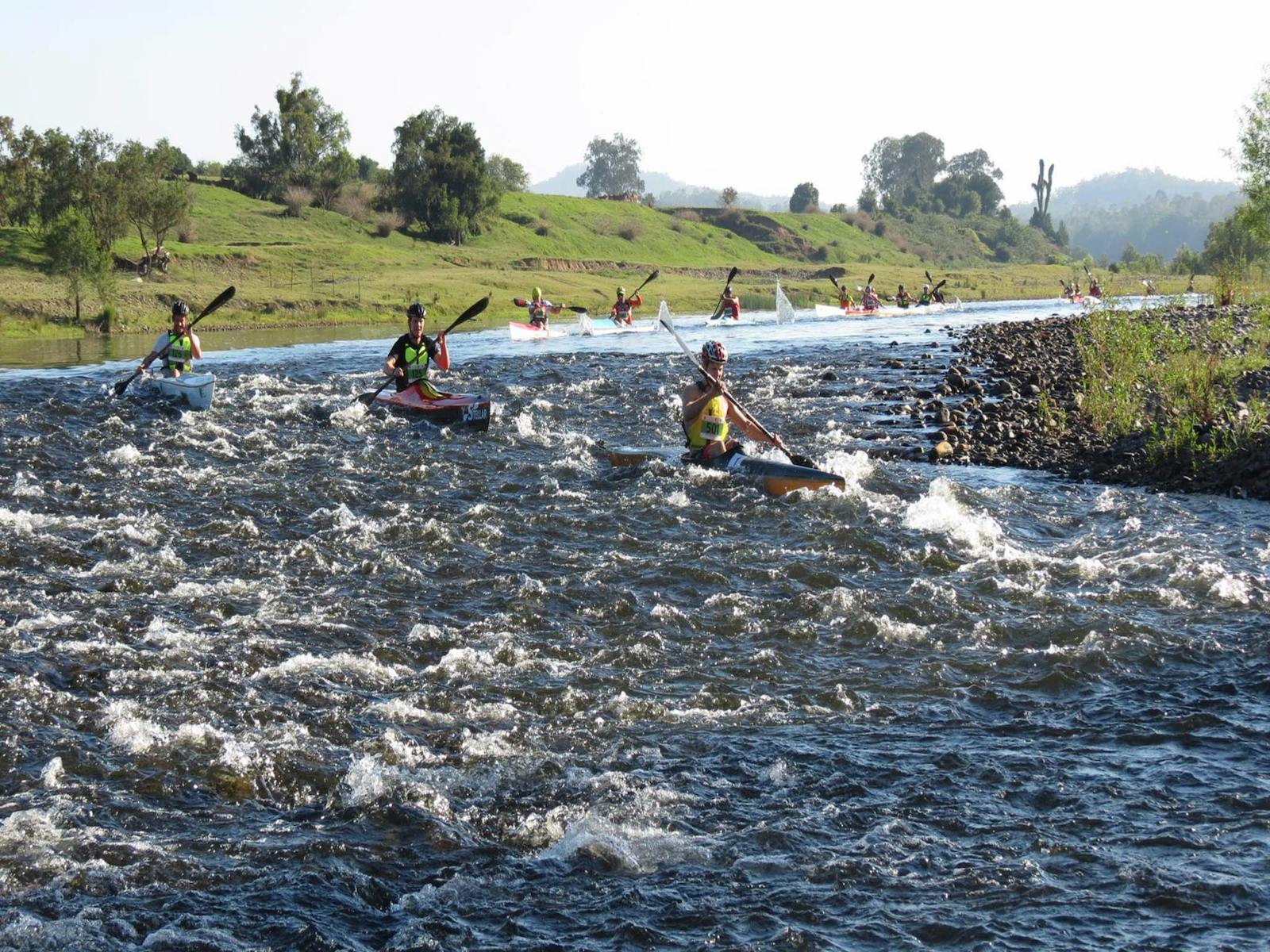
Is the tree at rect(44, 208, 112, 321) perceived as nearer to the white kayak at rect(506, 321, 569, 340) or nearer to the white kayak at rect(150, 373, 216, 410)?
the white kayak at rect(506, 321, 569, 340)

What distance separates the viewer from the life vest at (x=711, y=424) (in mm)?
17891

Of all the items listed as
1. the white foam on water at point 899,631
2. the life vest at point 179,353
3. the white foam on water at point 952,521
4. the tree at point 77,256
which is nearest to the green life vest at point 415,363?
the life vest at point 179,353

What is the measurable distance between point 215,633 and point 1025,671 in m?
7.11

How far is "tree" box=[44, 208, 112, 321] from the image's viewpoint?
155 ft

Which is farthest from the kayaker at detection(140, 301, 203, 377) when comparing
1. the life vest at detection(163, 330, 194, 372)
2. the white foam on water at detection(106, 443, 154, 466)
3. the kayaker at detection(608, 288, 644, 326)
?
the kayaker at detection(608, 288, 644, 326)

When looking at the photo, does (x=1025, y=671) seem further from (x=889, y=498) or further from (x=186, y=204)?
(x=186, y=204)

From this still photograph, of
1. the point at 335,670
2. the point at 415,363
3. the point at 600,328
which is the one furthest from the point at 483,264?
the point at 335,670

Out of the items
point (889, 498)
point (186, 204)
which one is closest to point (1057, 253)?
point (186, 204)

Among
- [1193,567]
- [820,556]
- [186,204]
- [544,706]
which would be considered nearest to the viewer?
[544,706]

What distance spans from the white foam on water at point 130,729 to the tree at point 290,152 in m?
88.7

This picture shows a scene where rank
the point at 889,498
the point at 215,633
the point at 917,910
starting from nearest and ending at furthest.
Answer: the point at 917,910 → the point at 215,633 → the point at 889,498

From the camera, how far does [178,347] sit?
24906 mm

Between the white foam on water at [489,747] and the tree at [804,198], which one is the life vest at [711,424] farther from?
the tree at [804,198]

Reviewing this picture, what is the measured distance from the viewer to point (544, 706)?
30.9 ft
